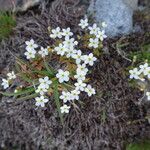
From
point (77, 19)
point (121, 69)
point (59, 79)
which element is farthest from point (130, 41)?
point (59, 79)

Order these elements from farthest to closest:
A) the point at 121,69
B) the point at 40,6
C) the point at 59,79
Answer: the point at 40,6 → the point at 121,69 → the point at 59,79

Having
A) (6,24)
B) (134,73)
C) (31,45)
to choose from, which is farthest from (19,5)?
(134,73)

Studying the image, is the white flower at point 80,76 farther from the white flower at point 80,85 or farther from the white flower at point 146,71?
the white flower at point 146,71

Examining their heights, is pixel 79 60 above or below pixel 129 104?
above

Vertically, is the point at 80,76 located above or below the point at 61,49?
below

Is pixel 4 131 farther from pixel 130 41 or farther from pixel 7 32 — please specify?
pixel 130 41

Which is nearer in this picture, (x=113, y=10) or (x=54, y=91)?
(x=54, y=91)

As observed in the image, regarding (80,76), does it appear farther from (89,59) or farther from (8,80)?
(8,80)

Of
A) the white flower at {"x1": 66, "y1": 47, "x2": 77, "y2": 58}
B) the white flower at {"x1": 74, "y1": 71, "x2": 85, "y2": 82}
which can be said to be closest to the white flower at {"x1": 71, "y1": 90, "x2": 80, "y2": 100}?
the white flower at {"x1": 74, "y1": 71, "x2": 85, "y2": 82}
